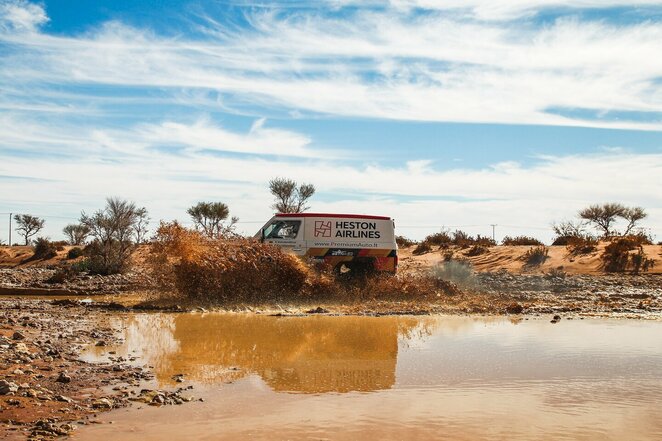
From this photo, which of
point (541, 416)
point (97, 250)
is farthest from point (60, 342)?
point (97, 250)

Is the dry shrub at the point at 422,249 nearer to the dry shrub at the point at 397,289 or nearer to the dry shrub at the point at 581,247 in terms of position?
the dry shrub at the point at 581,247

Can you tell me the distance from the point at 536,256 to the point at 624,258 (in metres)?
4.08

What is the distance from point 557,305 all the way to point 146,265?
10.9 metres

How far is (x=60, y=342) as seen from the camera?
9.88m

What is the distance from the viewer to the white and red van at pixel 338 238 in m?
18.7

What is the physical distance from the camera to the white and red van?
1867 cm

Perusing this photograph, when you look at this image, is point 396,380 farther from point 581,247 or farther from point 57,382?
point 581,247

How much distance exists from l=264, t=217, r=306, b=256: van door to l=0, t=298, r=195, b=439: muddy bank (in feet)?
24.8

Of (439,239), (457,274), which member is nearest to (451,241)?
(439,239)

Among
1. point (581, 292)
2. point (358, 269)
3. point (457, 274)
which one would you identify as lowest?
point (581, 292)

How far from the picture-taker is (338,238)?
Result: 1891 cm

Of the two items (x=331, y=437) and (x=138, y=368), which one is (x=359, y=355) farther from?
(x=331, y=437)

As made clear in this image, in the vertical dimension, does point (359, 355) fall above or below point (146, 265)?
below

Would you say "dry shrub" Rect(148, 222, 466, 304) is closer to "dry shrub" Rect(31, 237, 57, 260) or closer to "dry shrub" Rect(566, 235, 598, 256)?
"dry shrub" Rect(566, 235, 598, 256)
